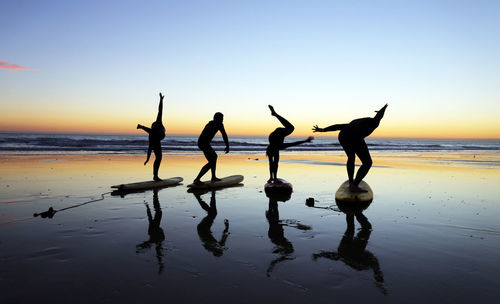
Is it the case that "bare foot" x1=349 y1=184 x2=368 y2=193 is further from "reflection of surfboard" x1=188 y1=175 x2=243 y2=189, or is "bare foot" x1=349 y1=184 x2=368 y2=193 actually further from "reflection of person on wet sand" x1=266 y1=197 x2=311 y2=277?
"reflection of surfboard" x1=188 y1=175 x2=243 y2=189

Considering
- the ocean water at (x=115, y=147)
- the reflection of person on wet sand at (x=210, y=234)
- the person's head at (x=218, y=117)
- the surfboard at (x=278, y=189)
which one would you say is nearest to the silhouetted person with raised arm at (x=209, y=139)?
the person's head at (x=218, y=117)

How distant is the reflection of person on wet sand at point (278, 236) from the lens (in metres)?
4.09

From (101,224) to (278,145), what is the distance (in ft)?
19.5

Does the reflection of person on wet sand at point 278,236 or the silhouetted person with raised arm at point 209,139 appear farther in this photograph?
the silhouetted person with raised arm at point 209,139

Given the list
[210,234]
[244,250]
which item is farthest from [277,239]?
[210,234]

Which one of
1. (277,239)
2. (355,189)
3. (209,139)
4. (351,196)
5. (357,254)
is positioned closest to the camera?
(357,254)

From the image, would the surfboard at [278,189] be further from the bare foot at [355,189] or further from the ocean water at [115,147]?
the ocean water at [115,147]

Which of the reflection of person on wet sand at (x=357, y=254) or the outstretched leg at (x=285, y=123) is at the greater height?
the outstretched leg at (x=285, y=123)

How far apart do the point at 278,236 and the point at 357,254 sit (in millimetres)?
1256

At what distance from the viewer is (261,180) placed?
12250mm

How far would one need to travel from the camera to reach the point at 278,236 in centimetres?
509

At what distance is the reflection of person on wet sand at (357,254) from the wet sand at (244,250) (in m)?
0.01

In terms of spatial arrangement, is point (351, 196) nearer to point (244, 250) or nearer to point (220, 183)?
point (244, 250)

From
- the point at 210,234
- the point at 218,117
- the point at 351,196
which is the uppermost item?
the point at 218,117
